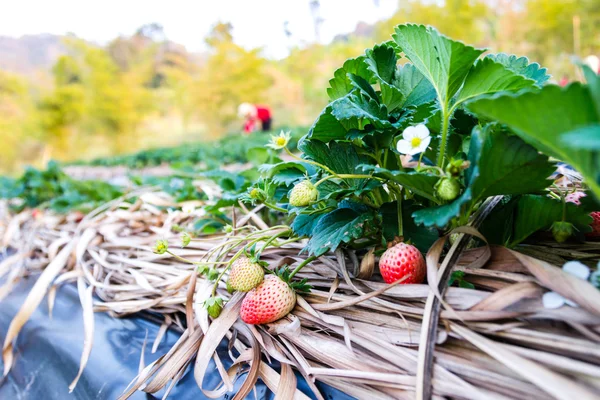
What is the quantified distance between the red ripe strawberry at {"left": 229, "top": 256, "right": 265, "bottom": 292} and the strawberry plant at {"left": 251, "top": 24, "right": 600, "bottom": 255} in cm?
7

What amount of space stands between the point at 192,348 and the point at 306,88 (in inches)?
470

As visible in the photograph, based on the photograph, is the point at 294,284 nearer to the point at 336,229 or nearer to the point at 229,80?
the point at 336,229

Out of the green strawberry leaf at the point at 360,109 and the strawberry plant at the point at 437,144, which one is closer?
the strawberry plant at the point at 437,144

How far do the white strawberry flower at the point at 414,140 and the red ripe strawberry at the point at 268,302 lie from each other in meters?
0.23

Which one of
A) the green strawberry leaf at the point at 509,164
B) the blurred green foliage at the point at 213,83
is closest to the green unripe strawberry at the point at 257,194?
the green strawberry leaf at the point at 509,164

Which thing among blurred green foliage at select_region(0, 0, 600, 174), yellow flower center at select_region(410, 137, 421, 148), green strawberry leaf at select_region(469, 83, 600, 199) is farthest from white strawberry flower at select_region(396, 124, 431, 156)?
blurred green foliage at select_region(0, 0, 600, 174)

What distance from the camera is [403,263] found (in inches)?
15.8

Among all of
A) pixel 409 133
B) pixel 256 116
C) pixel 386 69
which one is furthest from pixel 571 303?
pixel 256 116

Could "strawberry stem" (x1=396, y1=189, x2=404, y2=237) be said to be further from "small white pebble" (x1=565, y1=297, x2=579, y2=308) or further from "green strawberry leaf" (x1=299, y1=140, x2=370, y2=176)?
"small white pebble" (x1=565, y1=297, x2=579, y2=308)

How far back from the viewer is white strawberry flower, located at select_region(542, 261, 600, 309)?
30 cm

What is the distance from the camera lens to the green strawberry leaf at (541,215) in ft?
1.25

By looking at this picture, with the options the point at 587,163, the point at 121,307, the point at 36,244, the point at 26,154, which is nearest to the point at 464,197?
the point at 587,163

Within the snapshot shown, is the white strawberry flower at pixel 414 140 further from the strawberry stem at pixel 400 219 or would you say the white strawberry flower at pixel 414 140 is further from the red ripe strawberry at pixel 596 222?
the red ripe strawberry at pixel 596 222

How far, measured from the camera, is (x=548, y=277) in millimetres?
314
